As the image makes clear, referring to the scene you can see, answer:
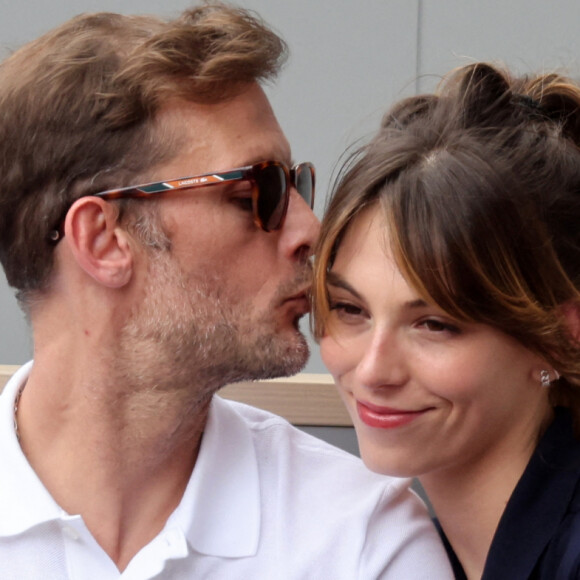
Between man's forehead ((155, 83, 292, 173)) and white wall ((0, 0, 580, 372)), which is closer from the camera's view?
man's forehead ((155, 83, 292, 173))

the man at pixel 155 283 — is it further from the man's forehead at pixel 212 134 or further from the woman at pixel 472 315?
the woman at pixel 472 315

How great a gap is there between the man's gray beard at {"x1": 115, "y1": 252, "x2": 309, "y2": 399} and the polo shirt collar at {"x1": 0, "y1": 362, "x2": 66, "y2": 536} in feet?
0.80

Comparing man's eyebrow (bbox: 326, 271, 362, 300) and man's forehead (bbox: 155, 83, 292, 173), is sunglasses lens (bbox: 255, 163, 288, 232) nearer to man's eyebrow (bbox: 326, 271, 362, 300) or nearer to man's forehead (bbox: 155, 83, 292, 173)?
man's forehead (bbox: 155, 83, 292, 173)

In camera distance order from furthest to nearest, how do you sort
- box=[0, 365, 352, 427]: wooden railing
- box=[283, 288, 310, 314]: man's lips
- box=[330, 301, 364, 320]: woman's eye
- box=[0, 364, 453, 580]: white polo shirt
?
box=[0, 365, 352, 427]: wooden railing < box=[283, 288, 310, 314]: man's lips < box=[330, 301, 364, 320]: woman's eye < box=[0, 364, 453, 580]: white polo shirt

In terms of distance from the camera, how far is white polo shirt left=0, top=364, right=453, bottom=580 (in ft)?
6.35

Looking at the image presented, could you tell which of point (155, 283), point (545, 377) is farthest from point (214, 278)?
point (545, 377)

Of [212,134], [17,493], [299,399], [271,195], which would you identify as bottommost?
[299,399]

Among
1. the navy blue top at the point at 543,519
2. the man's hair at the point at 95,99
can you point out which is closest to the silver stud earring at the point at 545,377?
the navy blue top at the point at 543,519

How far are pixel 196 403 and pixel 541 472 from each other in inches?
26.7

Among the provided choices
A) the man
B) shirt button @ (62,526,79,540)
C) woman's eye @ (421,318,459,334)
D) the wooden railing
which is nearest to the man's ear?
the man

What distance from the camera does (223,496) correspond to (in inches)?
81.6

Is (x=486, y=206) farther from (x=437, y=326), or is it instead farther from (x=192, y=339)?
(x=192, y=339)

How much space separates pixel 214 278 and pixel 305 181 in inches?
13.1

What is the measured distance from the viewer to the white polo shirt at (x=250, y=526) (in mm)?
1936
